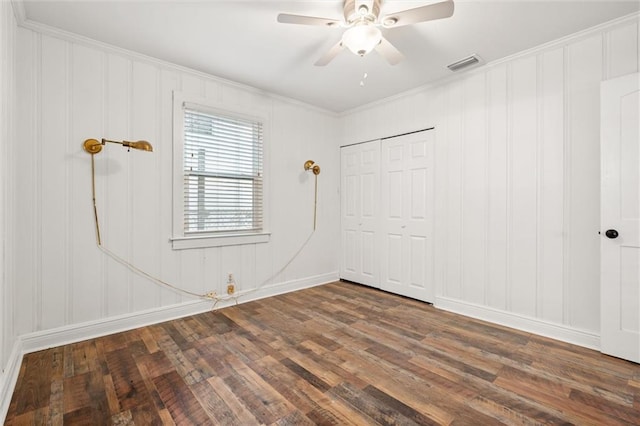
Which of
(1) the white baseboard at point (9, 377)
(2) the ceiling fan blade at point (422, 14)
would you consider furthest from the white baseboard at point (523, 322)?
(1) the white baseboard at point (9, 377)

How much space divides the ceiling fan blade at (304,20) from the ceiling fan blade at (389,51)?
1.34 feet

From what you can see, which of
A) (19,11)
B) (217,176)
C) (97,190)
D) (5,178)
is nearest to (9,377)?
(5,178)

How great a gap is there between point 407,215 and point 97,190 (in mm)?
3365

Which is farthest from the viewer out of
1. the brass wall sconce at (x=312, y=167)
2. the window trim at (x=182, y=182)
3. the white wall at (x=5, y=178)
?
the brass wall sconce at (x=312, y=167)

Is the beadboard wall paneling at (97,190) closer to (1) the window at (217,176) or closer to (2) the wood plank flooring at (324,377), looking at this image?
(1) the window at (217,176)

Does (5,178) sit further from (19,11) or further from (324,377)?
(324,377)

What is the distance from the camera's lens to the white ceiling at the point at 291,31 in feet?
7.42

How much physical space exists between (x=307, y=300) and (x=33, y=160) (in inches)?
117

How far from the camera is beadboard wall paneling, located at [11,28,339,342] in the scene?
246 cm

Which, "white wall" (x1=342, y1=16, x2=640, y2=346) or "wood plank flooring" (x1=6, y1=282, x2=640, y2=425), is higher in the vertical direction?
"white wall" (x1=342, y1=16, x2=640, y2=346)

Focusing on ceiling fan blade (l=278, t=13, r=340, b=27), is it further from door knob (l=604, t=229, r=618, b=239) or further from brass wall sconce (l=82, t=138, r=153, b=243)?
door knob (l=604, t=229, r=618, b=239)

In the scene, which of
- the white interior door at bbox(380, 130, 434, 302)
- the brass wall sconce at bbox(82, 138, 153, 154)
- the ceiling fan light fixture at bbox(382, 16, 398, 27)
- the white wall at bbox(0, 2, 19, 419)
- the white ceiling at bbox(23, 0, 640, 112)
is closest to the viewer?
the white wall at bbox(0, 2, 19, 419)

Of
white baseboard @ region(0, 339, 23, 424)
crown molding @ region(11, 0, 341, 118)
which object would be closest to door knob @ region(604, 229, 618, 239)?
crown molding @ region(11, 0, 341, 118)

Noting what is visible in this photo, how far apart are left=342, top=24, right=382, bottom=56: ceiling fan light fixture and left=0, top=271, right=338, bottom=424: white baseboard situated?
9.58 ft
